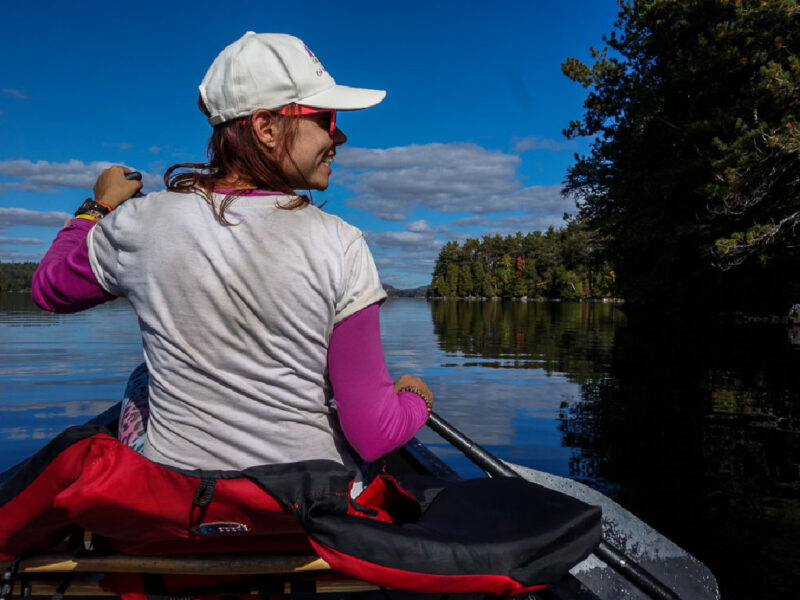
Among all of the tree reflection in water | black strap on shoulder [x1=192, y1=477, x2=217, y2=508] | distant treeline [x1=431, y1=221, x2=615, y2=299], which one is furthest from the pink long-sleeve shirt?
distant treeline [x1=431, y1=221, x2=615, y2=299]

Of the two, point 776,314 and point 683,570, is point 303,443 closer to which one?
point 683,570

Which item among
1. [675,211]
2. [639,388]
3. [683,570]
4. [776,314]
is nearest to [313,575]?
[683,570]

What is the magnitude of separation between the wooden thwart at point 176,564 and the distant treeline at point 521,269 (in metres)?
81.3

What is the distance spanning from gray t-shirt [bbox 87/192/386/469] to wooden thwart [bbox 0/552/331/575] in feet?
0.70

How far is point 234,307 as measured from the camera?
1.31 meters

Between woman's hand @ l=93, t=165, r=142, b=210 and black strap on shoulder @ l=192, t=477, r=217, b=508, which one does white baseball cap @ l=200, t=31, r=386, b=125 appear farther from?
black strap on shoulder @ l=192, t=477, r=217, b=508

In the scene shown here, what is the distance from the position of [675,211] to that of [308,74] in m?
28.5

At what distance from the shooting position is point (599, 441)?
23.1 ft

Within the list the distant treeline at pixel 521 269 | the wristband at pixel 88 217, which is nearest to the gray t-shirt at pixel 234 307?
the wristband at pixel 88 217

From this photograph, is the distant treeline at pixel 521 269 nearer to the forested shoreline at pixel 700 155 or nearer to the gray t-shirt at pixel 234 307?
the forested shoreline at pixel 700 155

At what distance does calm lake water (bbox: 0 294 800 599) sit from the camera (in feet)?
15.0

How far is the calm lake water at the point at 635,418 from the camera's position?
4.57 m

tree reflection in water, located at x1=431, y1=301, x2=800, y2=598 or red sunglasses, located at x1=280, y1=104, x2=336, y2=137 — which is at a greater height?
red sunglasses, located at x1=280, y1=104, x2=336, y2=137

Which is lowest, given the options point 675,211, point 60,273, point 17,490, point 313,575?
point 313,575
